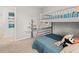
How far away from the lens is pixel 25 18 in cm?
169

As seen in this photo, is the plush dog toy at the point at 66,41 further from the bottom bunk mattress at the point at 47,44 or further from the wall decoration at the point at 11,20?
the wall decoration at the point at 11,20

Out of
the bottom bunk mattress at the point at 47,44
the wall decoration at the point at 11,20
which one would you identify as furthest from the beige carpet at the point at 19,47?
the wall decoration at the point at 11,20

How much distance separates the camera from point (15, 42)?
1.68 metres

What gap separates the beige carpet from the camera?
1.68m

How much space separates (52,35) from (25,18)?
37 cm

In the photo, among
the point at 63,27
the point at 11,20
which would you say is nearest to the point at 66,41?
the point at 63,27

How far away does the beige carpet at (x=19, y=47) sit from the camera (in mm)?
1677

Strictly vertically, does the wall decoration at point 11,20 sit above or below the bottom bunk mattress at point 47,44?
above

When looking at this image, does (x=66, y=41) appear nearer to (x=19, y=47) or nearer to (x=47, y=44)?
(x=47, y=44)

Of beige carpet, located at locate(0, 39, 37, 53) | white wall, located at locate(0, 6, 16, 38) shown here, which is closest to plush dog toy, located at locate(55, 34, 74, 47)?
beige carpet, located at locate(0, 39, 37, 53)

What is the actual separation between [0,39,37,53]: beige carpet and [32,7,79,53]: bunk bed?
0.17ft
